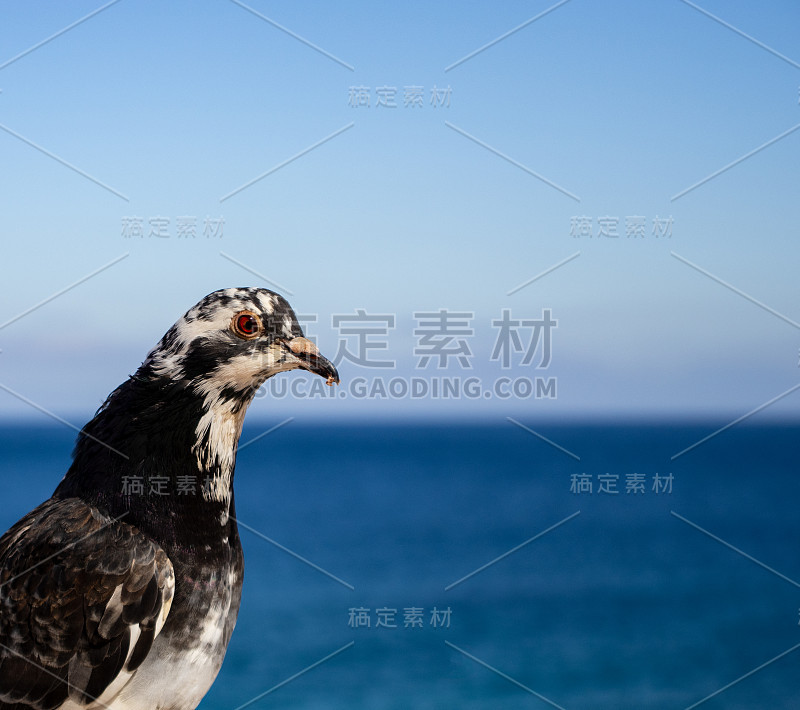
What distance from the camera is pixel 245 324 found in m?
3.27

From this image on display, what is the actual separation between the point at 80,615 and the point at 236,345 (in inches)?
49.6

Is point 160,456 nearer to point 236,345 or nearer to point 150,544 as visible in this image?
point 150,544

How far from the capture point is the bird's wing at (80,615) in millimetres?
3201

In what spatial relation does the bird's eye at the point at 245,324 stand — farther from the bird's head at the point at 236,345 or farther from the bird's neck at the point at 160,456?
the bird's neck at the point at 160,456

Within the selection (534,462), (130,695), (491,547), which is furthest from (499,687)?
(534,462)

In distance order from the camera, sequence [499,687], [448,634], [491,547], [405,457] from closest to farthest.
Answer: [499,687]
[448,634]
[491,547]
[405,457]

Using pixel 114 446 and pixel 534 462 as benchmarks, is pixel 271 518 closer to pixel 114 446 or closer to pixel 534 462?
pixel 534 462

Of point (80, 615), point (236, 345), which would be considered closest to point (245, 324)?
point (236, 345)

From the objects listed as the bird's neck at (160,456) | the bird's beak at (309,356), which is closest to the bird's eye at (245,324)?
the bird's beak at (309,356)

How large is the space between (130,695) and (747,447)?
10333cm

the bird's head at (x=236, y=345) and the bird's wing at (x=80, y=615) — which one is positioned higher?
the bird's head at (x=236, y=345)

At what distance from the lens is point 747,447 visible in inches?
3804

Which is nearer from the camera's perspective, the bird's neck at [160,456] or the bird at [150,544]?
the bird at [150,544]

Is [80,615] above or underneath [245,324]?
underneath
